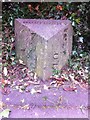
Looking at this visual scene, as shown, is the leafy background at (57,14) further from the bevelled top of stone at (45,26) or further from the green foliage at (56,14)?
the bevelled top of stone at (45,26)

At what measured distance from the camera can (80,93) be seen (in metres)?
3.04

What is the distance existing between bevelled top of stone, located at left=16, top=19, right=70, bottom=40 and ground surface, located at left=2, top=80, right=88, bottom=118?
596 mm

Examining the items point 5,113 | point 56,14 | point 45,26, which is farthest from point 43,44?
point 56,14

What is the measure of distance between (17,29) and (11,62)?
0.44 metres

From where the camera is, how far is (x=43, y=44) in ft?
10.3

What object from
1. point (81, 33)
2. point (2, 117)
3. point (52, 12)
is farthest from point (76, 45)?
point (2, 117)

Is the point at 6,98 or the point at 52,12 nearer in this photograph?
the point at 6,98

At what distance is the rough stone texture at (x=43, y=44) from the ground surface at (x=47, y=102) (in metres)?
0.26

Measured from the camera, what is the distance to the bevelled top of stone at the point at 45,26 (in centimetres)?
322

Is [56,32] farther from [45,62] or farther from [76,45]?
[76,45]

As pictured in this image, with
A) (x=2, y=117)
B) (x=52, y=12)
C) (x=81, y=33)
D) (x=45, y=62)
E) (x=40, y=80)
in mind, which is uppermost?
(x=52, y=12)

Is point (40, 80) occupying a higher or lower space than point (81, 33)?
lower

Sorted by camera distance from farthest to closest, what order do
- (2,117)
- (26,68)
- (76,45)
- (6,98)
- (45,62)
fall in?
(76,45)
(26,68)
(45,62)
(6,98)
(2,117)

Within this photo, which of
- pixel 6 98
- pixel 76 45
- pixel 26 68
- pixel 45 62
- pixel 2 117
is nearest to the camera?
pixel 2 117
